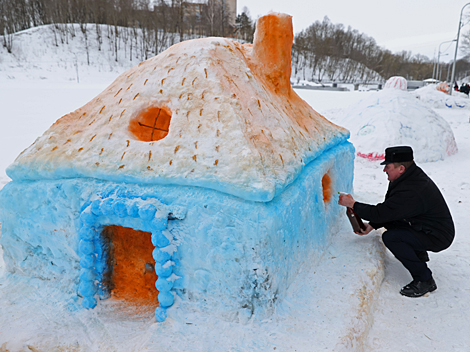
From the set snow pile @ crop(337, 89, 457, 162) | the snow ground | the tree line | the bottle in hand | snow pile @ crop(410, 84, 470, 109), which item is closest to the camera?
the snow ground

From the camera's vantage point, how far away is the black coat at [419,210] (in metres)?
3.35

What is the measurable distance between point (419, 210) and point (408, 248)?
39 centimetres

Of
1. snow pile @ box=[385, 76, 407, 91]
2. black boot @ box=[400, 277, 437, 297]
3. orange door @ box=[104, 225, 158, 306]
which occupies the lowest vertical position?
black boot @ box=[400, 277, 437, 297]

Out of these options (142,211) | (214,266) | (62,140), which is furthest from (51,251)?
(214,266)

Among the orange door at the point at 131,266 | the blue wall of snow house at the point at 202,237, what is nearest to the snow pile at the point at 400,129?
the blue wall of snow house at the point at 202,237

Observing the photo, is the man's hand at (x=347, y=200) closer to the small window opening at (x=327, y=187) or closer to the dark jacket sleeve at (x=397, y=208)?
the dark jacket sleeve at (x=397, y=208)

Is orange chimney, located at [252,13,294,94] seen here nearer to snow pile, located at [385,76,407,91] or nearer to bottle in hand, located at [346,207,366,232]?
bottle in hand, located at [346,207,366,232]

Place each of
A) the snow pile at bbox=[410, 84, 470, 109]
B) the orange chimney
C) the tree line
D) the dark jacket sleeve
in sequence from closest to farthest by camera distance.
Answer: the dark jacket sleeve, the orange chimney, the snow pile at bbox=[410, 84, 470, 109], the tree line

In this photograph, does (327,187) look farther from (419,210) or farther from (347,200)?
(419,210)

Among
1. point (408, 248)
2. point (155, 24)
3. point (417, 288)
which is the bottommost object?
point (417, 288)

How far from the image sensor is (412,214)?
3.38 meters

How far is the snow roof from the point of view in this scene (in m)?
2.82

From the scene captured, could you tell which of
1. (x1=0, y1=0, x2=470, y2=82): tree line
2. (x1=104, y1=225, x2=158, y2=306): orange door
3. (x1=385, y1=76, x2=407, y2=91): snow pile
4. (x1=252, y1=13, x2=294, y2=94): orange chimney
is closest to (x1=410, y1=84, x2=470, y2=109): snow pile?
(x1=385, y1=76, x2=407, y2=91): snow pile

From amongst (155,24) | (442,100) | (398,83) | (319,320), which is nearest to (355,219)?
(319,320)
